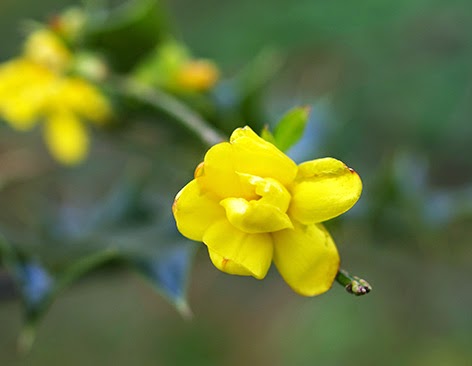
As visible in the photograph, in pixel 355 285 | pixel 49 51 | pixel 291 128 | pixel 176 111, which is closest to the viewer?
pixel 355 285

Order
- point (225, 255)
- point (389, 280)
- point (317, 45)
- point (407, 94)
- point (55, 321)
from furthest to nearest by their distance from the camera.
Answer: point (55, 321), point (389, 280), point (317, 45), point (407, 94), point (225, 255)

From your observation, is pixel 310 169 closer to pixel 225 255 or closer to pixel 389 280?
pixel 225 255

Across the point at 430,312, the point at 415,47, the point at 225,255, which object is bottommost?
the point at 430,312

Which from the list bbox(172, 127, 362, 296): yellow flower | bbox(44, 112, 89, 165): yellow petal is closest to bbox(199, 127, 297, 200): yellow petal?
bbox(172, 127, 362, 296): yellow flower

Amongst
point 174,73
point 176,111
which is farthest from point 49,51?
point 176,111

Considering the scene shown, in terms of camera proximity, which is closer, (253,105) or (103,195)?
(253,105)

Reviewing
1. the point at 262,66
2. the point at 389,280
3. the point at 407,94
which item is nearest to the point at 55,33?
the point at 262,66

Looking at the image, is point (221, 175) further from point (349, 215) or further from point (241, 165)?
point (349, 215)
